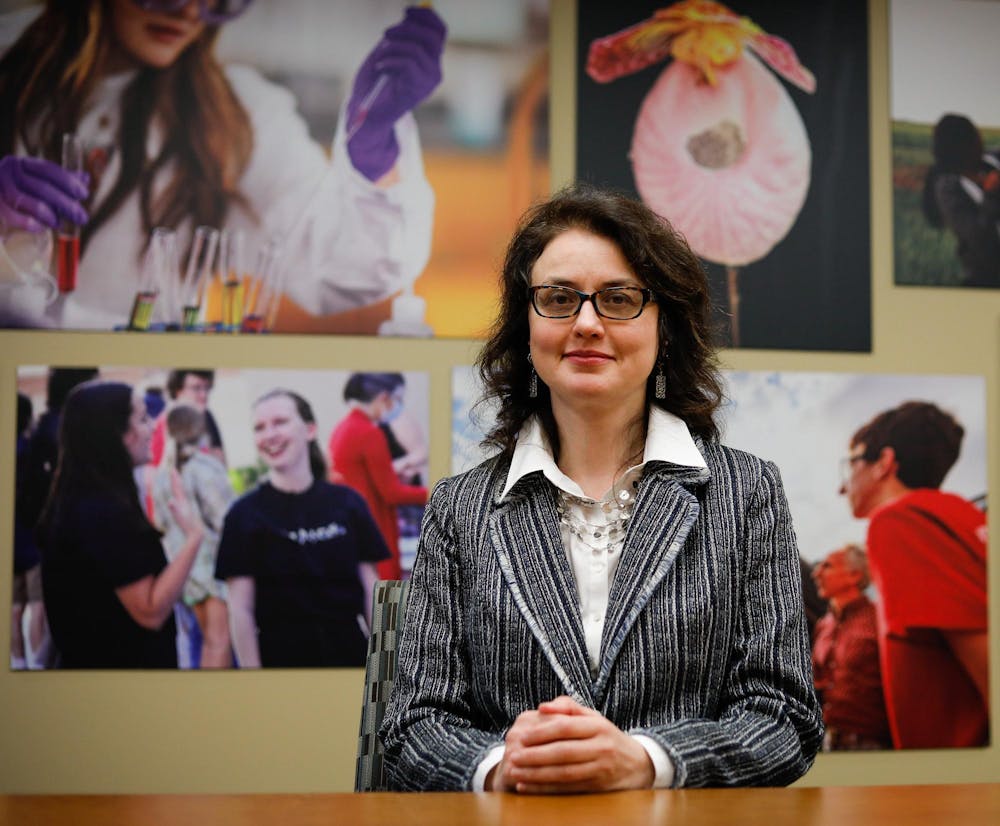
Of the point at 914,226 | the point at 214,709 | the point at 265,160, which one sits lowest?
the point at 214,709

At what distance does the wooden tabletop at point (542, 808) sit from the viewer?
1.03 meters

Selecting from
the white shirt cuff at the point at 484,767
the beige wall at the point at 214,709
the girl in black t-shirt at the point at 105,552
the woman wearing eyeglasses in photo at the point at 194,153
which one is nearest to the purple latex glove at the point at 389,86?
the woman wearing eyeglasses in photo at the point at 194,153

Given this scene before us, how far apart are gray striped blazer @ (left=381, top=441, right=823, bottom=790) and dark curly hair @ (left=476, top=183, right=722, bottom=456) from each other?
0.50 ft

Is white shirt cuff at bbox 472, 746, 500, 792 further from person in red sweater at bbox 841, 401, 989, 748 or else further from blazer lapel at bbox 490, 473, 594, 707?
person in red sweater at bbox 841, 401, 989, 748

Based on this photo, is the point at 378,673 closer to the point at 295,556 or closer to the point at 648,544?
the point at 648,544

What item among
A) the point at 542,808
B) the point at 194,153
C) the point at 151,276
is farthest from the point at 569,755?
the point at 194,153

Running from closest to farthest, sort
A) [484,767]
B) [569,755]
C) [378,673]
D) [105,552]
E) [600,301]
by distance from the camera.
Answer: [569,755], [484,767], [600,301], [378,673], [105,552]

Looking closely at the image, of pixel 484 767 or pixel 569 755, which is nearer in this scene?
pixel 569 755

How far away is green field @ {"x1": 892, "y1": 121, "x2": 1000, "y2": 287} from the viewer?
2.99 metres

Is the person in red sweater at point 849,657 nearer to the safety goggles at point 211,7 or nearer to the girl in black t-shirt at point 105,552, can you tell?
the girl in black t-shirt at point 105,552

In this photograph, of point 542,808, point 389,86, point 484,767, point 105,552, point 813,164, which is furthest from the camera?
point 813,164

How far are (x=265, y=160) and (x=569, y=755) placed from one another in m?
1.98

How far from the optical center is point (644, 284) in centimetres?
163

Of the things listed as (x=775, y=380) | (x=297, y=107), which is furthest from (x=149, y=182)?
(x=775, y=380)
